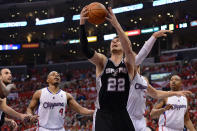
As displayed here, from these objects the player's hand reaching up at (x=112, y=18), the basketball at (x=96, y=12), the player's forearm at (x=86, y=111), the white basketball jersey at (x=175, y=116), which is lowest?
the white basketball jersey at (x=175, y=116)

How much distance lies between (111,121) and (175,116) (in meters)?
3.42

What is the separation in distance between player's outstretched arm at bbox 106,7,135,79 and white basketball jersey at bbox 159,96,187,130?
3163mm

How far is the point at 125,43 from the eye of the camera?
4234 mm

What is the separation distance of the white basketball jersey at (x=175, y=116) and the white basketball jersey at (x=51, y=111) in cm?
258

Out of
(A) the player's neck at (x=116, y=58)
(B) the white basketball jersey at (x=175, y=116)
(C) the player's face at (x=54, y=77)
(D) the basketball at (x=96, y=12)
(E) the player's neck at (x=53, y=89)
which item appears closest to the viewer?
(D) the basketball at (x=96, y=12)

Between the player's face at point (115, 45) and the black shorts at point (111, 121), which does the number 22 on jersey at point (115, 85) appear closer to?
the black shorts at point (111, 121)

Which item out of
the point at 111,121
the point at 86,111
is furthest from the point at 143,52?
the point at 86,111

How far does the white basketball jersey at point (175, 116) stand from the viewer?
288 inches

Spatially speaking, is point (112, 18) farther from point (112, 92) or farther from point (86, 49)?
point (112, 92)

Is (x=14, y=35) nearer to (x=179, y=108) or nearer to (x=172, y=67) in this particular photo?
(x=172, y=67)

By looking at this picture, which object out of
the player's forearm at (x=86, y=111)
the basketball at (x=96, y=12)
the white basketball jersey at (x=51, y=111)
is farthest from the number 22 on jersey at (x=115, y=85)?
the white basketball jersey at (x=51, y=111)

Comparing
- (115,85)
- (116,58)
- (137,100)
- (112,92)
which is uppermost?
(116,58)

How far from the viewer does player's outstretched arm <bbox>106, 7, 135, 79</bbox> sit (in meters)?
4.20

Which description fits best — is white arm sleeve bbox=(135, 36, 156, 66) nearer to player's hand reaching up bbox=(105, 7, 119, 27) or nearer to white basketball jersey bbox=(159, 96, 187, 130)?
player's hand reaching up bbox=(105, 7, 119, 27)
